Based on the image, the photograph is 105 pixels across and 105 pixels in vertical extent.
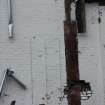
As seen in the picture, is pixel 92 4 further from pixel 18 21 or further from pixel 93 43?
pixel 18 21

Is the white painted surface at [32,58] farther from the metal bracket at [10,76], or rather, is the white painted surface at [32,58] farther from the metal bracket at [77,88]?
the metal bracket at [77,88]

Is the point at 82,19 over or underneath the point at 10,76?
over

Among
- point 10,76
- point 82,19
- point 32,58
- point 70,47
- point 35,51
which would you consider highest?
point 82,19

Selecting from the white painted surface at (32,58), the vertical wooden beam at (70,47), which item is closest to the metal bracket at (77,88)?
the vertical wooden beam at (70,47)

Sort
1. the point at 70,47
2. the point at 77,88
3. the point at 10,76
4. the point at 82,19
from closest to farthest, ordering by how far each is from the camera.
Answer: the point at 77,88
the point at 70,47
the point at 10,76
the point at 82,19

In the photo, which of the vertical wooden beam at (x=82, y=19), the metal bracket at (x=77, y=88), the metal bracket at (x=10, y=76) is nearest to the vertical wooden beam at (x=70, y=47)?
the metal bracket at (x=77, y=88)

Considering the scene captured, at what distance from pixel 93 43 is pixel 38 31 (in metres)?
1.40

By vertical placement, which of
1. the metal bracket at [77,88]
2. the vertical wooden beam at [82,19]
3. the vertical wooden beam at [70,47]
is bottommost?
the metal bracket at [77,88]

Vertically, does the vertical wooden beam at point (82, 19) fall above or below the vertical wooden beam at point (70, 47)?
above

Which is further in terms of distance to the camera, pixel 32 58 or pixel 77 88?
pixel 32 58

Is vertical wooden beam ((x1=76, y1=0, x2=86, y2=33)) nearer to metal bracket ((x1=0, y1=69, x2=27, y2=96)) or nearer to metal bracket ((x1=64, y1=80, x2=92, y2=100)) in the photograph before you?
metal bracket ((x1=0, y1=69, x2=27, y2=96))

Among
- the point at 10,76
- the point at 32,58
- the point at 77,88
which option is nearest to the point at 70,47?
the point at 77,88

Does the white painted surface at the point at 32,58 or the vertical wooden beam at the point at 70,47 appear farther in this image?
the white painted surface at the point at 32,58

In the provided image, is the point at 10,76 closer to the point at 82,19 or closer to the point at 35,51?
the point at 35,51
